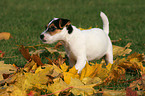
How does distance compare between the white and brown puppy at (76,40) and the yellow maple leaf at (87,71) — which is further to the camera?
the white and brown puppy at (76,40)

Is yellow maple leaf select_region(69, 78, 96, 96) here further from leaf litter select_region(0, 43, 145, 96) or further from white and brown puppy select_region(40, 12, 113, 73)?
white and brown puppy select_region(40, 12, 113, 73)

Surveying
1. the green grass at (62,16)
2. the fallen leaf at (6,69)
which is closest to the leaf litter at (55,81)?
the fallen leaf at (6,69)

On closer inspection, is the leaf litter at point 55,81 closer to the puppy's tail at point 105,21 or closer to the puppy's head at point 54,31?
the puppy's head at point 54,31

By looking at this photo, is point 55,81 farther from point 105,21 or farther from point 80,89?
point 105,21

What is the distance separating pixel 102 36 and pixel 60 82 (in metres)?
1.09

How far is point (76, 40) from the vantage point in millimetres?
2361

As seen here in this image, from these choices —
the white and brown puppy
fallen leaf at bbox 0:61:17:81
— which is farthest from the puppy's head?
fallen leaf at bbox 0:61:17:81

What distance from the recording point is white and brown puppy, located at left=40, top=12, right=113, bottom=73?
2.27 m

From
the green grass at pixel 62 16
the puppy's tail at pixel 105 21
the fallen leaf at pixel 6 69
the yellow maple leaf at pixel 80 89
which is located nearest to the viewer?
the yellow maple leaf at pixel 80 89

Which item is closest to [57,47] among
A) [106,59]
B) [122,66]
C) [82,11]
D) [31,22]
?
[106,59]

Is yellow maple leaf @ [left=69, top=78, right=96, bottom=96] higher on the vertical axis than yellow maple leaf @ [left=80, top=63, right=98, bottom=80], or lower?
lower

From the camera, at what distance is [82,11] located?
6629 millimetres

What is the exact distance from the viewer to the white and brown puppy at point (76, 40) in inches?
89.4

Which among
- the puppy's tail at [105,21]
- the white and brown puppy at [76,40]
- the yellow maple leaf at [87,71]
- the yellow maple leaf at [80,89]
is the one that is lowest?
the yellow maple leaf at [80,89]
